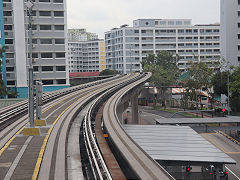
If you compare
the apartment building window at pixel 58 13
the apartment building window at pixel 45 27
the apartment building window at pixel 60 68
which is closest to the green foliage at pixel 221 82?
the apartment building window at pixel 60 68

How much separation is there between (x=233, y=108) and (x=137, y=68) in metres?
85.3

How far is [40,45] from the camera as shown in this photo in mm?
85625

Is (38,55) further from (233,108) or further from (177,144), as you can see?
(177,144)

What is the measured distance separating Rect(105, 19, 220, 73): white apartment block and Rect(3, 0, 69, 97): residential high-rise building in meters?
69.9

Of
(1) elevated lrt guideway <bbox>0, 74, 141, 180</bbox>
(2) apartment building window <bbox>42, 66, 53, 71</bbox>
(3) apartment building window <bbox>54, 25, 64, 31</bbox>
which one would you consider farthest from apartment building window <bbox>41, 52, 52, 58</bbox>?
(1) elevated lrt guideway <bbox>0, 74, 141, 180</bbox>

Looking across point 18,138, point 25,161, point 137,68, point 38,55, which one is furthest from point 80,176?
point 137,68

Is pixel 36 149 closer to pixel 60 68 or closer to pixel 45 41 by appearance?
pixel 60 68

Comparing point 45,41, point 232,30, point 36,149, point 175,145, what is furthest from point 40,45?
point 36,149

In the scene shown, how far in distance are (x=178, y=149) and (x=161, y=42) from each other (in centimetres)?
13406

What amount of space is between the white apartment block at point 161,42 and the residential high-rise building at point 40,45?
6991 centimetres

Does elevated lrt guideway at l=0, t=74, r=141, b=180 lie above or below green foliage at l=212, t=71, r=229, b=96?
below

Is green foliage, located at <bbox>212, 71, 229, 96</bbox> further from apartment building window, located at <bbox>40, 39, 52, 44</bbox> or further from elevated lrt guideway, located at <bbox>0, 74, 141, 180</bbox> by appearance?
elevated lrt guideway, located at <bbox>0, 74, 141, 180</bbox>

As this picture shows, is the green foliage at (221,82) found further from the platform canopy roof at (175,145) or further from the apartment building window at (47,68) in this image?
the platform canopy roof at (175,145)

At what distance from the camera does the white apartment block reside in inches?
6142
